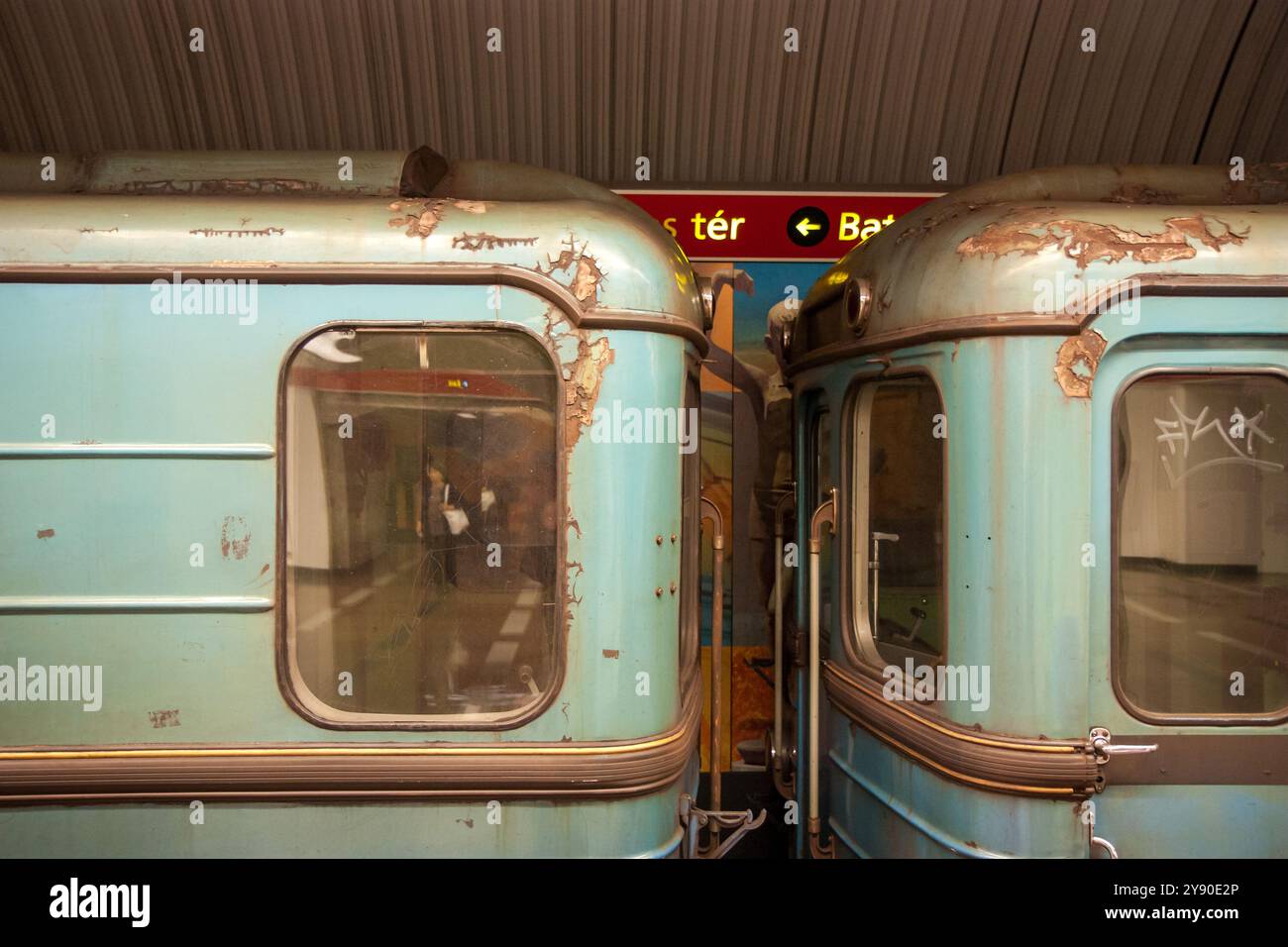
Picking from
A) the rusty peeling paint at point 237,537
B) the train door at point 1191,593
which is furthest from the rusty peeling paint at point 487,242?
the train door at point 1191,593

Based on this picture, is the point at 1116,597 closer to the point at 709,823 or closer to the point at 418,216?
the point at 709,823

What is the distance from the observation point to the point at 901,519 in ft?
8.32

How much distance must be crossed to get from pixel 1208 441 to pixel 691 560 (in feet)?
4.69

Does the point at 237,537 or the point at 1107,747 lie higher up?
the point at 237,537

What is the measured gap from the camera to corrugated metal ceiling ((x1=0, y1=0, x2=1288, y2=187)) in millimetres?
3746

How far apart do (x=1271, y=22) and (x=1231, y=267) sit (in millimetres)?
2707

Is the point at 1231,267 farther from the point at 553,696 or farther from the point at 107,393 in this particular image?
the point at 107,393

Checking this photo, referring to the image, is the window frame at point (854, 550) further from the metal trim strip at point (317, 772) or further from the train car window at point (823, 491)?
the metal trim strip at point (317, 772)

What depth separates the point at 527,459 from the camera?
205 centimetres

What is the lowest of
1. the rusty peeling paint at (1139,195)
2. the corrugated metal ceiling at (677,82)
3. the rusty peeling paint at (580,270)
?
the rusty peeling paint at (580,270)

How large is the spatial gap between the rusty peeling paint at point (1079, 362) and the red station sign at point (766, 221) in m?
1.89

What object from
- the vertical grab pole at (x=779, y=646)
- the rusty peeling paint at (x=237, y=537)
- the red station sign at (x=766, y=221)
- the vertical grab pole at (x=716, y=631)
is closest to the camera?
the rusty peeling paint at (x=237, y=537)

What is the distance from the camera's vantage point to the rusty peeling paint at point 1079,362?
209 centimetres

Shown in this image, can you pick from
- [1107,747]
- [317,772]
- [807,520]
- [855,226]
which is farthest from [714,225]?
[317,772]
